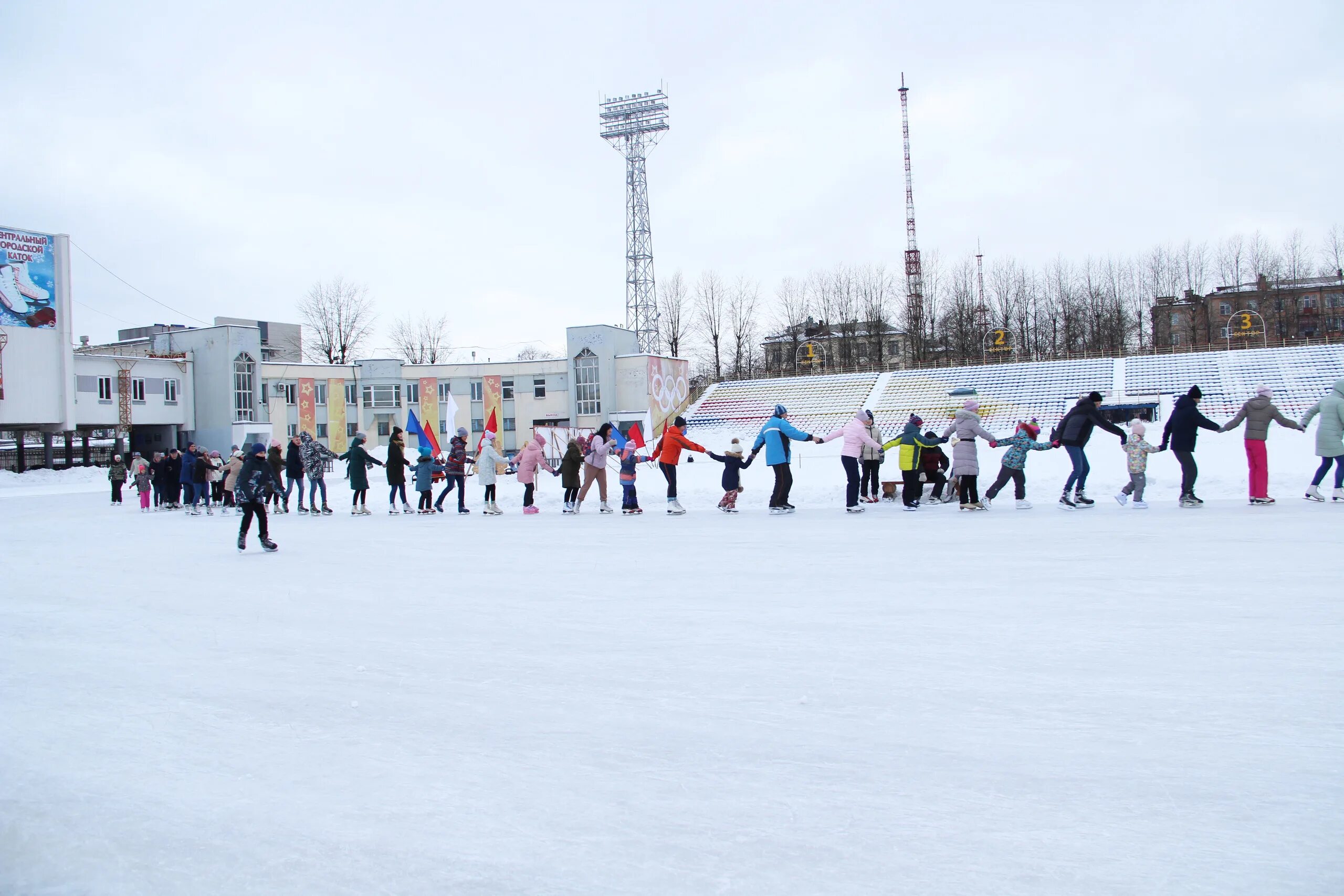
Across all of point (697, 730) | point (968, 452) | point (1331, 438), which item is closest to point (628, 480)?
point (968, 452)

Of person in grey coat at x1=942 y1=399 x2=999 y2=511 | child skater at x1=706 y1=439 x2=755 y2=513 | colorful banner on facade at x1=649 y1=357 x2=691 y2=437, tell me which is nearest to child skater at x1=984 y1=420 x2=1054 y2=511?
person in grey coat at x1=942 y1=399 x2=999 y2=511

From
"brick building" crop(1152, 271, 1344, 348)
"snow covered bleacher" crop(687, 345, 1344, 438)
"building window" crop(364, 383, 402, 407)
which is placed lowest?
"snow covered bleacher" crop(687, 345, 1344, 438)

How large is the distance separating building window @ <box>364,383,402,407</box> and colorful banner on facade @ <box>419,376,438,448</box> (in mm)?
1363

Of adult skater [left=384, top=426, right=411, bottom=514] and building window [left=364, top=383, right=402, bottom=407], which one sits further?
building window [left=364, top=383, right=402, bottom=407]

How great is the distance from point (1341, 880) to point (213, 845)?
3.51 m

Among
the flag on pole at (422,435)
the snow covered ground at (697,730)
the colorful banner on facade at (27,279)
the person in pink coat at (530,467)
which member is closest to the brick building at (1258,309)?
the flag on pole at (422,435)

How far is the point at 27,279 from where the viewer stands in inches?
1647

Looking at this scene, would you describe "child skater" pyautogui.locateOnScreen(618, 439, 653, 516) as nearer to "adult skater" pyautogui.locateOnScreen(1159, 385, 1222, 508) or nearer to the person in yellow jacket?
the person in yellow jacket

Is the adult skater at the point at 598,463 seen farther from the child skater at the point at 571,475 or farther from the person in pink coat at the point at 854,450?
the person in pink coat at the point at 854,450

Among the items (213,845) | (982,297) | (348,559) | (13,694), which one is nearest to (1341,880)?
(213,845)

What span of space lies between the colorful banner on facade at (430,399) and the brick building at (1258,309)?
45916 mm

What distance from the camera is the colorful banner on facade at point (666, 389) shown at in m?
50.6

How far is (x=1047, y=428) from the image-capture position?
36.4 m

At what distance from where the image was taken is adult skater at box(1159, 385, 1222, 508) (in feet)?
40.4
